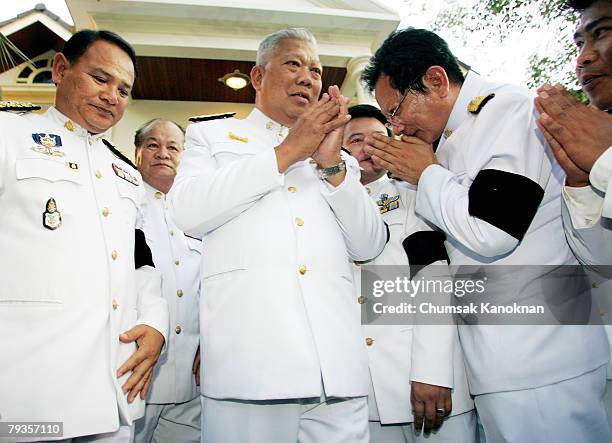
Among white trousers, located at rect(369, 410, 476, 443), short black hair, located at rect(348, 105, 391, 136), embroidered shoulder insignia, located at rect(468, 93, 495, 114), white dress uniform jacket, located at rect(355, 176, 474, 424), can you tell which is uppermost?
short black hair, located at rect(348, 105, 391, 136)

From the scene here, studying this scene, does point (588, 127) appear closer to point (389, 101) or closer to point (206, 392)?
point (389, 101)

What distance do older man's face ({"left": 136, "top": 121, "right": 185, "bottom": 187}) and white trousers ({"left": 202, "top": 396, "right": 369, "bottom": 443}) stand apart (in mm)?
2219

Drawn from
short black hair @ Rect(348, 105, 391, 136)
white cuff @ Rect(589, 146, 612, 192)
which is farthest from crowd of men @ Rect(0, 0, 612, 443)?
short black hair @ Rect(348, 105, 391, 136)

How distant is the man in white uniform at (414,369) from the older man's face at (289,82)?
76cm

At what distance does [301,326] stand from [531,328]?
857 millimetres

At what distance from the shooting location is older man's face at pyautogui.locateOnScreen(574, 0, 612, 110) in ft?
6.25

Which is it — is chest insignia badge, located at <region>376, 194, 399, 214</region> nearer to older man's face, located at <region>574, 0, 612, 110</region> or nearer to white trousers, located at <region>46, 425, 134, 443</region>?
older man's face, located at <region>574, 0, 612, 110</region>

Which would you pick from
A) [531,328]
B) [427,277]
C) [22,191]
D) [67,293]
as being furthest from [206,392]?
[531,328]

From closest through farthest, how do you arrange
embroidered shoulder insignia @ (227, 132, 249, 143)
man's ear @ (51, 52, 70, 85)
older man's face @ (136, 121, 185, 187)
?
man's ear @ (51, 52, 70, 85), embroidered shoulder insignia @ (227, 132, 249, 143), older man's face @ (136, 121, 185, 187)

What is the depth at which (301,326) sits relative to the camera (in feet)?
5.34

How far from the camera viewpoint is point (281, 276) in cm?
169

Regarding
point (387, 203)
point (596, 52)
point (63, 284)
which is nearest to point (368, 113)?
point (387, 203)

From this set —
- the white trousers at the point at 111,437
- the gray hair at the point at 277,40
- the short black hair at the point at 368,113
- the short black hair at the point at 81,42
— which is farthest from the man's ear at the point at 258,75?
the white trousers at the point at 111,437

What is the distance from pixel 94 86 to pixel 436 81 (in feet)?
5.14
